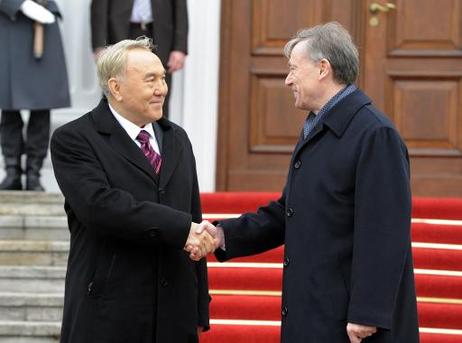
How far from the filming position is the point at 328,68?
Result: 3.77 meters

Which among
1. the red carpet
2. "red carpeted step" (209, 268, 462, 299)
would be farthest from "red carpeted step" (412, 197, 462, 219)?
"red carpeted step" (209, 268, 462, 299)

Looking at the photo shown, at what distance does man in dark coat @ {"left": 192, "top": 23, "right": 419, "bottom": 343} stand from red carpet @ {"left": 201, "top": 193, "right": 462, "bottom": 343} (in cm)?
177

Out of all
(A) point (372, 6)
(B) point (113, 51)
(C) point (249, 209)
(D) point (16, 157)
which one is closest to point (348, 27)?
(A) point (372, 6)

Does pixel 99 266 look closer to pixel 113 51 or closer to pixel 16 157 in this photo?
pixel 113 51

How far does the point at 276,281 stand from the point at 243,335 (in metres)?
0.52

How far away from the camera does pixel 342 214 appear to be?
366cm

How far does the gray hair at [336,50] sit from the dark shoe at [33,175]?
342 cm

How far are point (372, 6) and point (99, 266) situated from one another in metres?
4.02

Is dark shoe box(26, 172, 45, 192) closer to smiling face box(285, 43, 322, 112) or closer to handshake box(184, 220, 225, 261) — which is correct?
handshake box(184, 220, 225, 261)

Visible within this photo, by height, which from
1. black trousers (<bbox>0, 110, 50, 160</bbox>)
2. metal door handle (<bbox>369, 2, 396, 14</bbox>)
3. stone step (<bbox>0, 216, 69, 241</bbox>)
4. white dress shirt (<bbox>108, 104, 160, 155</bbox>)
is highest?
metal door handle (<bbox>369, 2, 396, 14</bbox>)

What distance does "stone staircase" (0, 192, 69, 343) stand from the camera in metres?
5.73

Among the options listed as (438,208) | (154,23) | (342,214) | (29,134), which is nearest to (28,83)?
(29,134)

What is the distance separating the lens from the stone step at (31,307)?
19.2ft

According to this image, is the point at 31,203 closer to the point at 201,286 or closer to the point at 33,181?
the point at 33,181
